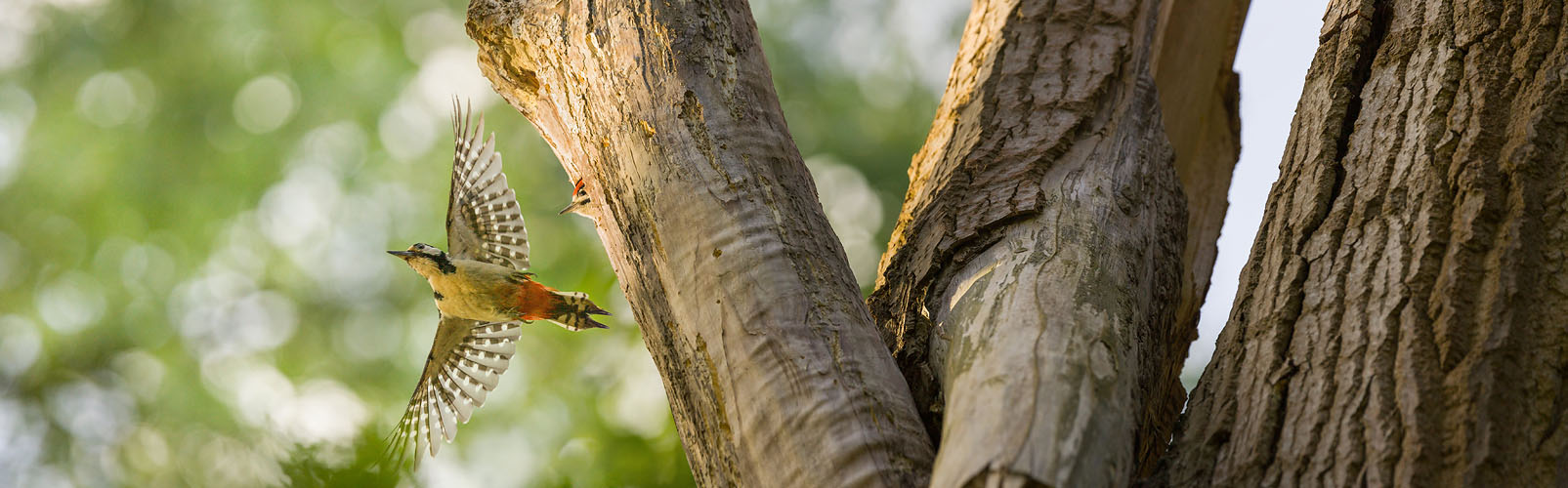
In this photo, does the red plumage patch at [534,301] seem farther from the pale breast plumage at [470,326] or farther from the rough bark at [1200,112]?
the rough bark at [1200,112]

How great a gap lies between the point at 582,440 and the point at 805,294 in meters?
3.12

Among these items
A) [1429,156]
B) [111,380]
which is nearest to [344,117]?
[111,380]

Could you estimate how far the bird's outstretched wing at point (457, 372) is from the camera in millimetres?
2953

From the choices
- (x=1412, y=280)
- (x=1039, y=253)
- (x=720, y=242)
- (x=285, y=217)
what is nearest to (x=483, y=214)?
(x=720, y=242)

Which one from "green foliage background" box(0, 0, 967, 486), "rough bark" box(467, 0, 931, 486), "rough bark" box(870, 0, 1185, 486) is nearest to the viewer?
"rough bark" box(870, 0, 1185, 486)

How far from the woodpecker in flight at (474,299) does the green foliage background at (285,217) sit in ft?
4.44

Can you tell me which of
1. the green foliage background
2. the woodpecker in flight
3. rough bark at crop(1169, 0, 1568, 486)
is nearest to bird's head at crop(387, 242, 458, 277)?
the woodpecker in flight

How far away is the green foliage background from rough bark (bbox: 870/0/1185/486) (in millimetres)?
2303

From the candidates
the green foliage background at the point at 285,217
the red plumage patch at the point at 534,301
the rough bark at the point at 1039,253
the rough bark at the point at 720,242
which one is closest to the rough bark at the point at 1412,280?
the rough bark at the point at 1039,253

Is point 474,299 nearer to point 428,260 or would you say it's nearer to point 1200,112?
point 428,260

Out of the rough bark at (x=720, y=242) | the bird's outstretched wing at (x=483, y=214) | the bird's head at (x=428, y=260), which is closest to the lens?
the rough bark at (x=720, y=242)

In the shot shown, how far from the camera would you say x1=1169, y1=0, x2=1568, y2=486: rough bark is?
1334 mm

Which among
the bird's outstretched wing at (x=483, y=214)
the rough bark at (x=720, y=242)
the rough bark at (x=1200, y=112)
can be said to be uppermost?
the rough bark at (x=1200, y=112)

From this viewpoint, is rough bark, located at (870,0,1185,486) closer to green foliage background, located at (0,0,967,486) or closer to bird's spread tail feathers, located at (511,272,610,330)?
bird's spread tail feathers, located at (511,272,610,330)
